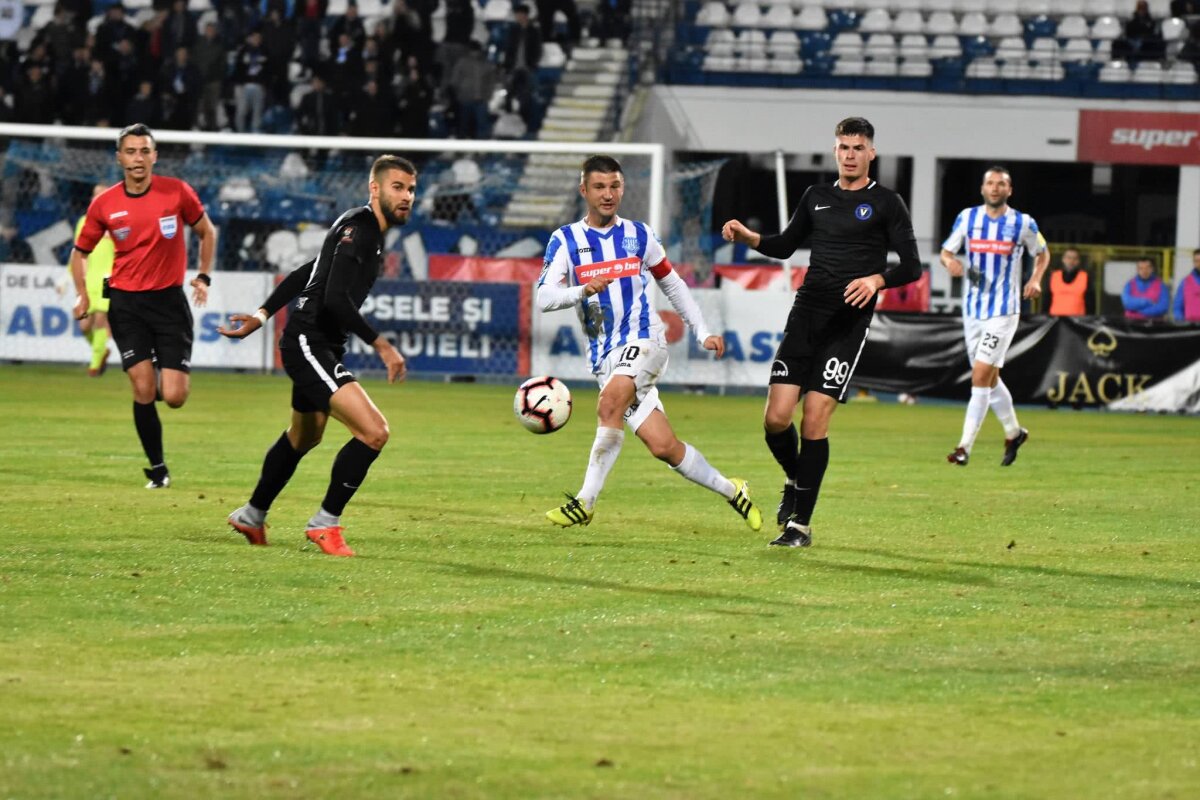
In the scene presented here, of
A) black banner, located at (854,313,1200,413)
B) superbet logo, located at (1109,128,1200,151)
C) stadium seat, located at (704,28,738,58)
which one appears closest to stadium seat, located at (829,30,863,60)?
stadium seat, located at (704,28,738,58)

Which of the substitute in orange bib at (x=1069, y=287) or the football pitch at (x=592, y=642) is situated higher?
the football pitch at (x=592, y=642)

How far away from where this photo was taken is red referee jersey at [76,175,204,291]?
1176 cm

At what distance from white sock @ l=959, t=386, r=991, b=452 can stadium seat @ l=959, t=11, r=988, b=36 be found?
60.0 feet

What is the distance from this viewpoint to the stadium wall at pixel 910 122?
30.4 m

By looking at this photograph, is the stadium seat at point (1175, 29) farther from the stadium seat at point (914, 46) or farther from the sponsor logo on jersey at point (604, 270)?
the sponsor logo on jersey at point (604, 270)

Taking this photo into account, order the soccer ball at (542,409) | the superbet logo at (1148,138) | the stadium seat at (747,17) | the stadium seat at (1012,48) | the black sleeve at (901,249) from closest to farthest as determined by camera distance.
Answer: the black sleeve at (901,249) → the soccer ball at (542,409) → the superbet logo at (1148,138) → the stadium seat at (1012,48) → the stadium seat at (747,17)

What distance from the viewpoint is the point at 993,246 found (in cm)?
1490

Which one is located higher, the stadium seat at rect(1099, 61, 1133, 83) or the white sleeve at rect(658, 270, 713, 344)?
the stadium seat at rect(1099, 61, 1133, 83)

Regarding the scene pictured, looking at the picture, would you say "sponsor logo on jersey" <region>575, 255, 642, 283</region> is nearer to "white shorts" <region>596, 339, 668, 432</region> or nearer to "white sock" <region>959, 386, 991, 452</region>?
"white shorts" <region>596, 339, 668, 432</region>

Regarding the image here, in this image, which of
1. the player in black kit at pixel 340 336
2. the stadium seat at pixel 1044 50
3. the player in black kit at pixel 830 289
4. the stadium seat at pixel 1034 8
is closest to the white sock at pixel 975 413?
the player in black kit at pixel 830 289

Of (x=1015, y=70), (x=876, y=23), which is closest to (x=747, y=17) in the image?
(x=876, y=23)

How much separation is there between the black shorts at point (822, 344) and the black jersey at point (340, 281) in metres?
2.14

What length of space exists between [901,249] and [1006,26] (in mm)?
23747

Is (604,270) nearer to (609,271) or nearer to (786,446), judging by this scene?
(609,271)
